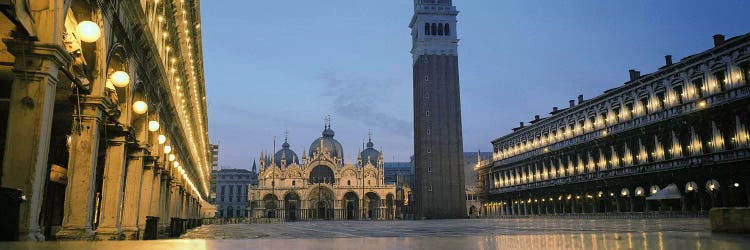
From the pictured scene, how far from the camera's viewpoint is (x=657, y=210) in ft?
144

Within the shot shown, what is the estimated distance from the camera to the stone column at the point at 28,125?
832 centimetres

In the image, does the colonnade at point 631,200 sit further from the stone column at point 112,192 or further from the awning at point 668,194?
the stone column at point 112,192

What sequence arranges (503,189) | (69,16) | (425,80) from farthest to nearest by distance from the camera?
(425,80), (503,189), (69,16)

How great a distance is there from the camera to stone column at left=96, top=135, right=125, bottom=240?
13.5m

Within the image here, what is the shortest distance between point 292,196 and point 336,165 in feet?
32.2

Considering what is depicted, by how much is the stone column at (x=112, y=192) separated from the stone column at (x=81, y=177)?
1862 millimetres

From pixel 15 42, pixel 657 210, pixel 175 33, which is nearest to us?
pixel 15 42

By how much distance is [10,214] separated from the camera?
7.17 meters

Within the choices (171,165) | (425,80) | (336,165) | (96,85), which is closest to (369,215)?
(336,165)

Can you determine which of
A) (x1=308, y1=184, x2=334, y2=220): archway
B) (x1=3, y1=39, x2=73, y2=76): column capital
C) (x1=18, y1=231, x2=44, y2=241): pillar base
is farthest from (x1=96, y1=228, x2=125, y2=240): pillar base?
(x1=308, y1=184, x2=334, y2=220): archway

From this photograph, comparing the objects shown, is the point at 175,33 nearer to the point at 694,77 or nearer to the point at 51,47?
the point at 51,47

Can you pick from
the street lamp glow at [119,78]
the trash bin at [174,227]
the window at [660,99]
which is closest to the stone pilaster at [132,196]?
the trash bin at [174,227]

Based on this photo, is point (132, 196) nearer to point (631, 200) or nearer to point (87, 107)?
point (87, 107)

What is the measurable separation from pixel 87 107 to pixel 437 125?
7091 centimetres
